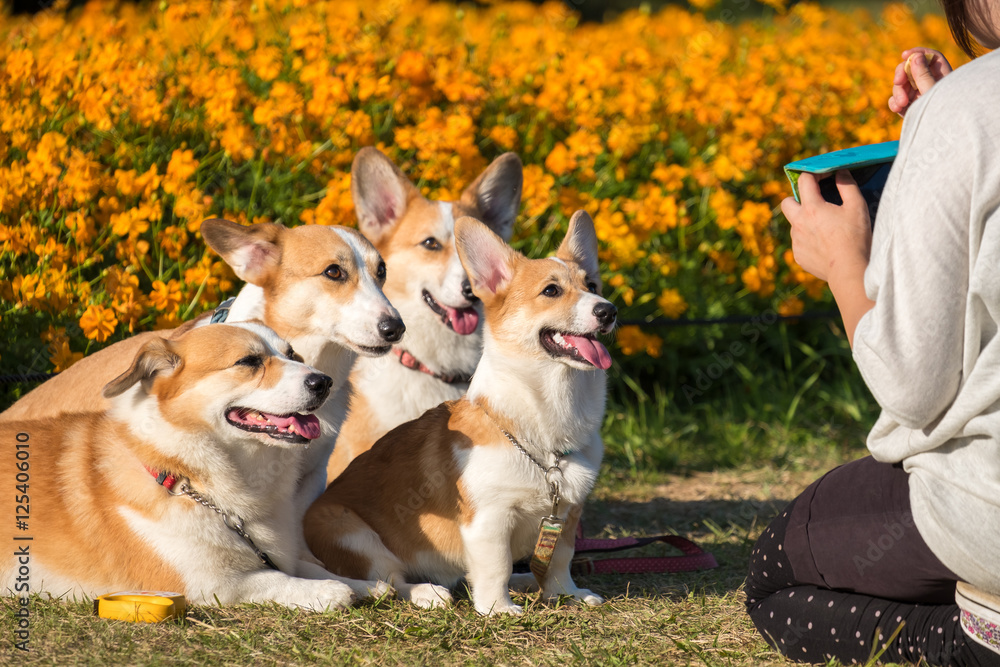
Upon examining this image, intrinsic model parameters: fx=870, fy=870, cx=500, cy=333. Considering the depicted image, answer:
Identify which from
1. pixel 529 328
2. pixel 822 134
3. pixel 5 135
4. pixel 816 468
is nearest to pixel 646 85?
pixel 822 134

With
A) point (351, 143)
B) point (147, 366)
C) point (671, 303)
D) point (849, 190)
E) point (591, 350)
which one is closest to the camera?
point (849, 190)

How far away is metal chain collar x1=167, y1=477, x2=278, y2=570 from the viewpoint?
2.45 m

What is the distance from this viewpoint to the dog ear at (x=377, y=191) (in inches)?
143

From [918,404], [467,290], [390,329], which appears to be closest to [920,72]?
[918,404]

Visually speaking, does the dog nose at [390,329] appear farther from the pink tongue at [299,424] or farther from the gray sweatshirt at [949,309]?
the gray sweatshirt at [949,309]

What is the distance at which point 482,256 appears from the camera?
296cm

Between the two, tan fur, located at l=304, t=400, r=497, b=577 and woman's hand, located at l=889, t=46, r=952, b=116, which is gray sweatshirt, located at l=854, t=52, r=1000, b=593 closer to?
woman's hand, located at l=889, t=46, r=952, b=116

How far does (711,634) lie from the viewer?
2.49 metres

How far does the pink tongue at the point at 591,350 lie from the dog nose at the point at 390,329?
546 mm

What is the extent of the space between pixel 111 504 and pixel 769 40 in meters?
5.51

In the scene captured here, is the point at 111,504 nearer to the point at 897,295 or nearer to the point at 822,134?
the point at 897,295

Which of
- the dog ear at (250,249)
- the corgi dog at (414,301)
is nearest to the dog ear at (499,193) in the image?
the corgi dog at (414,301)

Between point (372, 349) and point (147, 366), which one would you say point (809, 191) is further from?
point (147, 366)

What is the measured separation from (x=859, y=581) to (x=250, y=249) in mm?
2107
